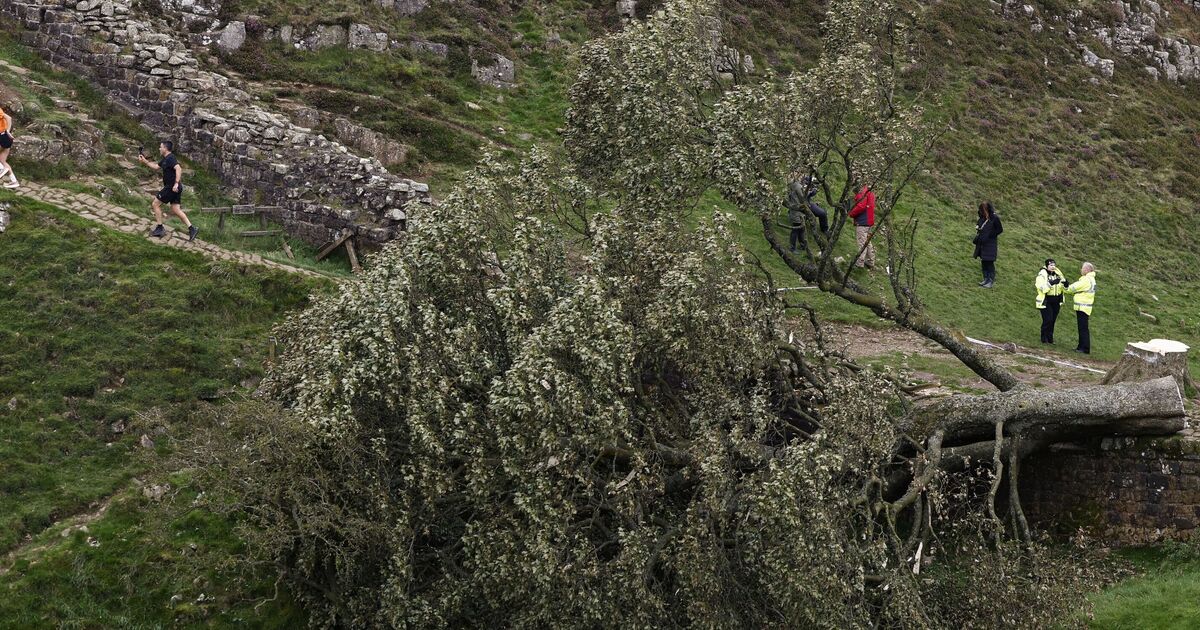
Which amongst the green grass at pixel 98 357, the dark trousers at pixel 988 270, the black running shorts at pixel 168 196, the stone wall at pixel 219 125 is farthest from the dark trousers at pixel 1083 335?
the black running shorts at pixel 168 196

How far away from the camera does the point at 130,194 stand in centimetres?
3234

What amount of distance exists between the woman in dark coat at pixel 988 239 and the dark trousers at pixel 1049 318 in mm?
4353

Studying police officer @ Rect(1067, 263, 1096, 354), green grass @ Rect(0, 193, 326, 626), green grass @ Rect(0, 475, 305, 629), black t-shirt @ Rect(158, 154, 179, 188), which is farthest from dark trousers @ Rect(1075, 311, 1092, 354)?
black t-shirt @ Rect(158, 154, 179, 188)

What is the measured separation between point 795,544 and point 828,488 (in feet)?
5.22

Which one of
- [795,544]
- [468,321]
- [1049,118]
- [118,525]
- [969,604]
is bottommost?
[118,525]

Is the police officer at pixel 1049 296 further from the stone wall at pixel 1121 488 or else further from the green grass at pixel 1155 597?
the green grass at pixel 1155 597

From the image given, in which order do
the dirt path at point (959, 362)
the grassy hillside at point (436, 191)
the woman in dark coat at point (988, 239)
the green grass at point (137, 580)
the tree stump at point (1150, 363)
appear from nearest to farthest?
the green grass at point (137, 580) < the grassy hillside at point (436, 191) < the tree stump at point (1150, 363) < the dirt path at point (959, 362) < the woman in dark coat at point (988, 239)

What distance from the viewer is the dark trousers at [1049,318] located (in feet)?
114

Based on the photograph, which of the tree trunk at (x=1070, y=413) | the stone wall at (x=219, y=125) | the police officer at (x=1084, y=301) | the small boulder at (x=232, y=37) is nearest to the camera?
the tree trunk at (x=1070, y=413)

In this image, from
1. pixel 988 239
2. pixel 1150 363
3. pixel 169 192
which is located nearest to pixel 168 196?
pixel 169 192

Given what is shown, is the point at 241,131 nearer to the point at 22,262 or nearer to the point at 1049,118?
the point at 22,262

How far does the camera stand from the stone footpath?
3053 centimetres

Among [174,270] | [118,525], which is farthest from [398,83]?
[118,525]

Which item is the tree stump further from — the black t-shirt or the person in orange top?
Answer: the person in orange top
